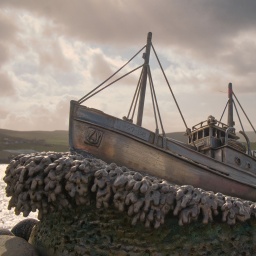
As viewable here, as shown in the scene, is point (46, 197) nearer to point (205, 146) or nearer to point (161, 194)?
point (161, 194)

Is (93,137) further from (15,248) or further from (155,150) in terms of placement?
(15,248)

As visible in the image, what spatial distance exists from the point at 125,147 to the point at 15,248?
4339mm

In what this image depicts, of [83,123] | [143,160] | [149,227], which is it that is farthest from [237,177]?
[149,227]

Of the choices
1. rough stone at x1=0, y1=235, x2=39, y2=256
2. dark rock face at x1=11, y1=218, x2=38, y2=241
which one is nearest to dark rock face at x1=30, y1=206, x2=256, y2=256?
rough stone at x1=0, y1=235, x2=39, y2=256

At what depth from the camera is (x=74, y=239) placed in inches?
276

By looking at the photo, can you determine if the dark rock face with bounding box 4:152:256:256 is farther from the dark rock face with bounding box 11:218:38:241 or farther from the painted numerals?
the painted numerals

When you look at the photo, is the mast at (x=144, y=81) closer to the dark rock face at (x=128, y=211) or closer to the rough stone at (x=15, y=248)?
the dark rock face at (x=128, y=211)

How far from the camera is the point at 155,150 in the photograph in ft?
36.5

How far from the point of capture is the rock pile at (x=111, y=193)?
6.25 m

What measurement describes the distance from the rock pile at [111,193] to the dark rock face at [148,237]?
242mm

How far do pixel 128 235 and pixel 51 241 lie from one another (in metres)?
1.72

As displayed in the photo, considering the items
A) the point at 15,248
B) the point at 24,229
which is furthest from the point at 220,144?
the point at 15,248

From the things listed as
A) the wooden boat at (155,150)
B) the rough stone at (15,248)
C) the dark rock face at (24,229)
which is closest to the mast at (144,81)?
the wooden boat at (155,150)

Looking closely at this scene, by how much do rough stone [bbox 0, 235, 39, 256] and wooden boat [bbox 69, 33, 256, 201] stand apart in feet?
11.5
